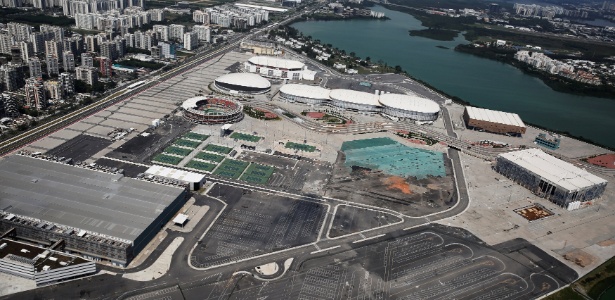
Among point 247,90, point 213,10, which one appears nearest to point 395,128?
point 247,90

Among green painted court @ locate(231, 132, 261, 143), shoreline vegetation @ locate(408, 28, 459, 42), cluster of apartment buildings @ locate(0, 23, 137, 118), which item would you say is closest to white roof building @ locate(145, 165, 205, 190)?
green painted court @ locate(231, 132, 261, 143)

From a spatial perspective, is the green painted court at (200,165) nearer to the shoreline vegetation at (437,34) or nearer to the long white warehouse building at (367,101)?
the long white warehouse building at (367,101)

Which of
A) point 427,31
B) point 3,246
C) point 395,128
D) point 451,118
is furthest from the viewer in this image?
point 427,31

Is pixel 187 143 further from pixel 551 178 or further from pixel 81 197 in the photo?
pixel 551 178

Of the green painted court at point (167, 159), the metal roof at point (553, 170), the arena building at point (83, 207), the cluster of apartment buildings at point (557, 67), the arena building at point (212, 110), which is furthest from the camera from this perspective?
the cluster of apartment buildings at point (557, 67)

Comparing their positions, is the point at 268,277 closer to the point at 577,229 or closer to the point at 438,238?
the point at 438,238

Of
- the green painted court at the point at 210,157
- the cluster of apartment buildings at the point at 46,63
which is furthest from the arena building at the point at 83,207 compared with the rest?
the cluster of apartment buildings at the point at 46,63
